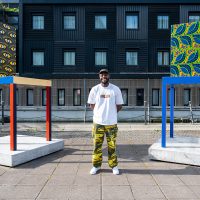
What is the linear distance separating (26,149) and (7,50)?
397 cm

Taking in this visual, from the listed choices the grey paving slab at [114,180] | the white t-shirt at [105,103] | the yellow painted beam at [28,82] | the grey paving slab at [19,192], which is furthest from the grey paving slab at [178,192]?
the yellow painted beam at [28,82]

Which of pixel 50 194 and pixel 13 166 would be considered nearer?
pixel 50 194

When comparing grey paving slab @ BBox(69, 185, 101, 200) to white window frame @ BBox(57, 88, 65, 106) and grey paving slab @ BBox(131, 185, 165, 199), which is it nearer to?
grey paving slab @ BBox(131, 185, 165, 199)

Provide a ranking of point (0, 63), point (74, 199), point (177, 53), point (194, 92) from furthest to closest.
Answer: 1. point (194, 92)
2. point (0, 63)
3. point (177, 53)
4. point (74, 199)

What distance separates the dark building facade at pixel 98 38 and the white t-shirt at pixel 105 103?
16.2 metres

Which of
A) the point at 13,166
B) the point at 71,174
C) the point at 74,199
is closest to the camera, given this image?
the point at 74,199

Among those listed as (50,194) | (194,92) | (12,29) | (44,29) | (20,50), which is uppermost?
(44,29)

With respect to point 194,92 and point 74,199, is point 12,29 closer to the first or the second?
point 74,199

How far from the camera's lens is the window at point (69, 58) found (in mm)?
22438

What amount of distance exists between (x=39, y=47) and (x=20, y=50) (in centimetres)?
156

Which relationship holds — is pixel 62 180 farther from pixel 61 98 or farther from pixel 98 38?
pixel 98 38

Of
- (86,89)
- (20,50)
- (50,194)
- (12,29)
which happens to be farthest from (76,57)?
(50,194)

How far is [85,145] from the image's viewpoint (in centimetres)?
900

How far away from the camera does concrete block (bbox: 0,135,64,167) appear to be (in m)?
6.20
